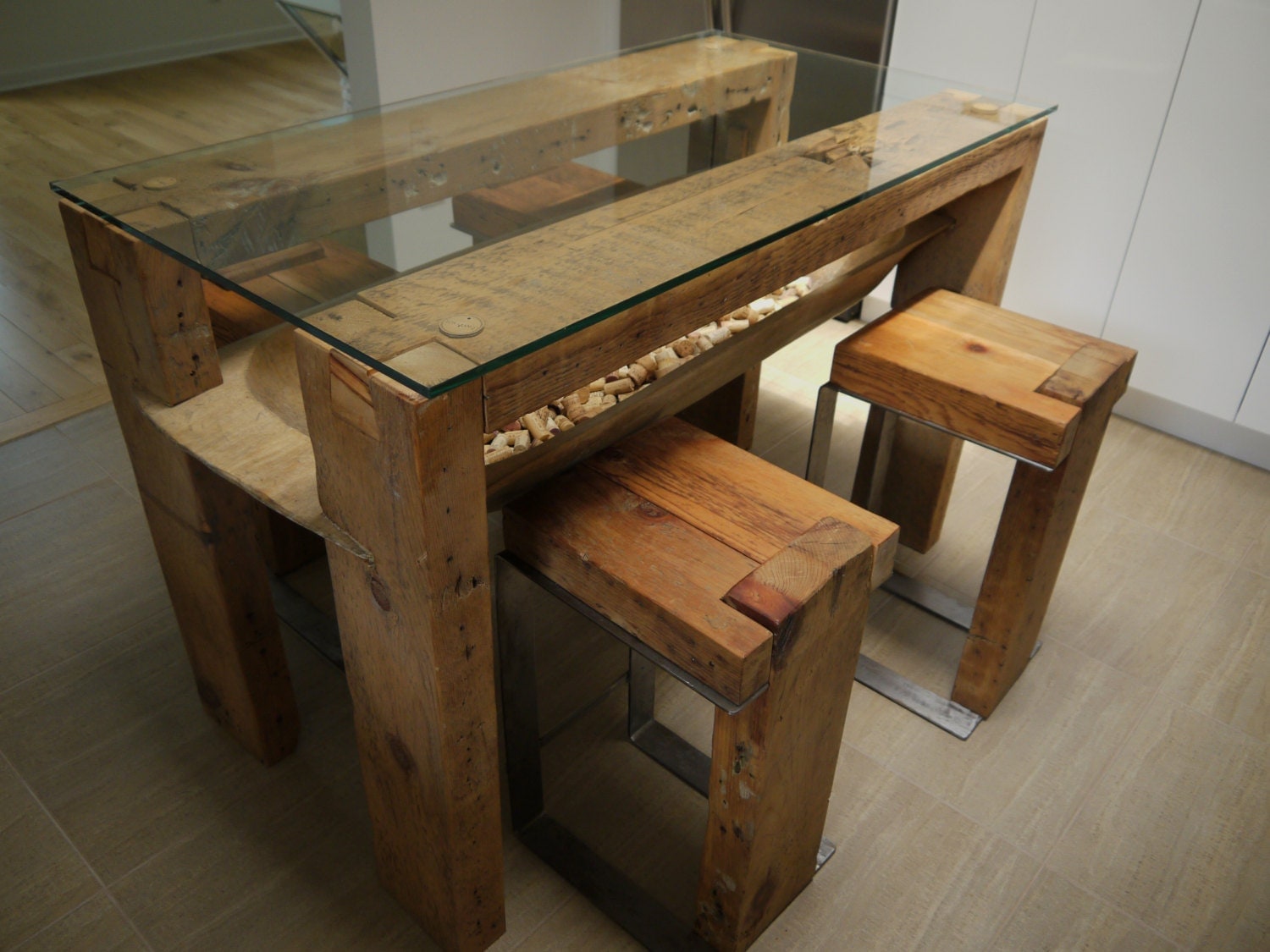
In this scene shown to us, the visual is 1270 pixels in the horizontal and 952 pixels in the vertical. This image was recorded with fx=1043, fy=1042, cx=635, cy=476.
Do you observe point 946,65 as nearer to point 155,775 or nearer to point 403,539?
point 403,539

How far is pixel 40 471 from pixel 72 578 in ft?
1.46

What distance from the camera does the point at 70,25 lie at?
4.93 meters

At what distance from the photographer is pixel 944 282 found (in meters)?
1.99

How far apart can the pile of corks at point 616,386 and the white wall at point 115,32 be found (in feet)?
14.9

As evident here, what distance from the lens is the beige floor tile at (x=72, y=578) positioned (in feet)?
6.25

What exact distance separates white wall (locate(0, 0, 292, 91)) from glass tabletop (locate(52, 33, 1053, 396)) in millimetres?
4230

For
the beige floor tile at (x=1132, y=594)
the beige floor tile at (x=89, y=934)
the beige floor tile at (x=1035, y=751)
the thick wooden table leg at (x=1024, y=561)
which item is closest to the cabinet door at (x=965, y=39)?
the beige floor tile at (x=1132, y=594)

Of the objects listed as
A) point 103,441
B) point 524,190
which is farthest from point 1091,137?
point 103,441

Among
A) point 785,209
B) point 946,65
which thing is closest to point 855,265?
point 785,209

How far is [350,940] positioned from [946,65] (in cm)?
240

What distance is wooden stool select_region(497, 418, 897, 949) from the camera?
3.78 feet

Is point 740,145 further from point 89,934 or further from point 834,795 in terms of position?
point 89,934

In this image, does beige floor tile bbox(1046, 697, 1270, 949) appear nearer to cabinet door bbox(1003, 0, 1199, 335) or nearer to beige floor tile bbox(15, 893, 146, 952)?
cabinet door bbox(1003, 0, 1199, 335)

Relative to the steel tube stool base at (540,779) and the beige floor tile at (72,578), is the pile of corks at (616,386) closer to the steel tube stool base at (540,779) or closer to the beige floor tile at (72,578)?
the steel tube stool base at (540,779)
